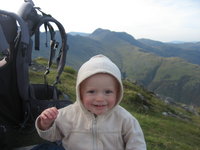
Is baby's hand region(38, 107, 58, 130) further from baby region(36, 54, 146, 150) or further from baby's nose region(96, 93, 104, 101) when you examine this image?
baby's nose region(96, 93, 104, 101)

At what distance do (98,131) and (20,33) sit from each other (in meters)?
1.94

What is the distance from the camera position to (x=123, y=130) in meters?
4.39

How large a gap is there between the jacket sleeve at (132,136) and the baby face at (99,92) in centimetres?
38

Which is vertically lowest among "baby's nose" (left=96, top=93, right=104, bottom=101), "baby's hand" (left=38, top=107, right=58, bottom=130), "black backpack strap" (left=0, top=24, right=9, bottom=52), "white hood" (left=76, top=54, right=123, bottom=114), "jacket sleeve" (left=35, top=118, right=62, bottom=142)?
"jacket sleeve" (left=35, top=118, right=62, bottom=142)

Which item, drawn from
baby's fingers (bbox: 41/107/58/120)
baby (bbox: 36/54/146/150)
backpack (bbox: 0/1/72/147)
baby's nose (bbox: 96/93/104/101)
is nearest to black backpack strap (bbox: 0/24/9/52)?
backpack (bbox: 0/1/72/147)

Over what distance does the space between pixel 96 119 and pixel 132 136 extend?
536mm

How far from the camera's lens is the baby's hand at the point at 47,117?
4016 millimetres

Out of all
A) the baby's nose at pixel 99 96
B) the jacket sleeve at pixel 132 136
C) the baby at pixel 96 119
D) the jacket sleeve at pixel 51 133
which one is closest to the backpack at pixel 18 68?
the jacket sleeve at pixel 51 133

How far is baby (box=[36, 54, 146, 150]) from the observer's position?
4129mm

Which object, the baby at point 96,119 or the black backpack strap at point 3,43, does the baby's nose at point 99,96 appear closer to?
the baby at point 96,119

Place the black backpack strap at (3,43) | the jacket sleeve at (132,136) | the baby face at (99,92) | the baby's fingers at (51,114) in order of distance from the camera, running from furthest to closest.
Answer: the black backpack strap at (3,43) < the jacket sleeve at (132,136) < the baby face at (99,92) < the baby's fingers at (51,114)

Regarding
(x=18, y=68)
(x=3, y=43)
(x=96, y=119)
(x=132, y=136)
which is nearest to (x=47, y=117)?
(x=96, y=119)

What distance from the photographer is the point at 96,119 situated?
14.3 feet

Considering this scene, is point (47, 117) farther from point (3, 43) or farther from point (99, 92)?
point (3, 43)
